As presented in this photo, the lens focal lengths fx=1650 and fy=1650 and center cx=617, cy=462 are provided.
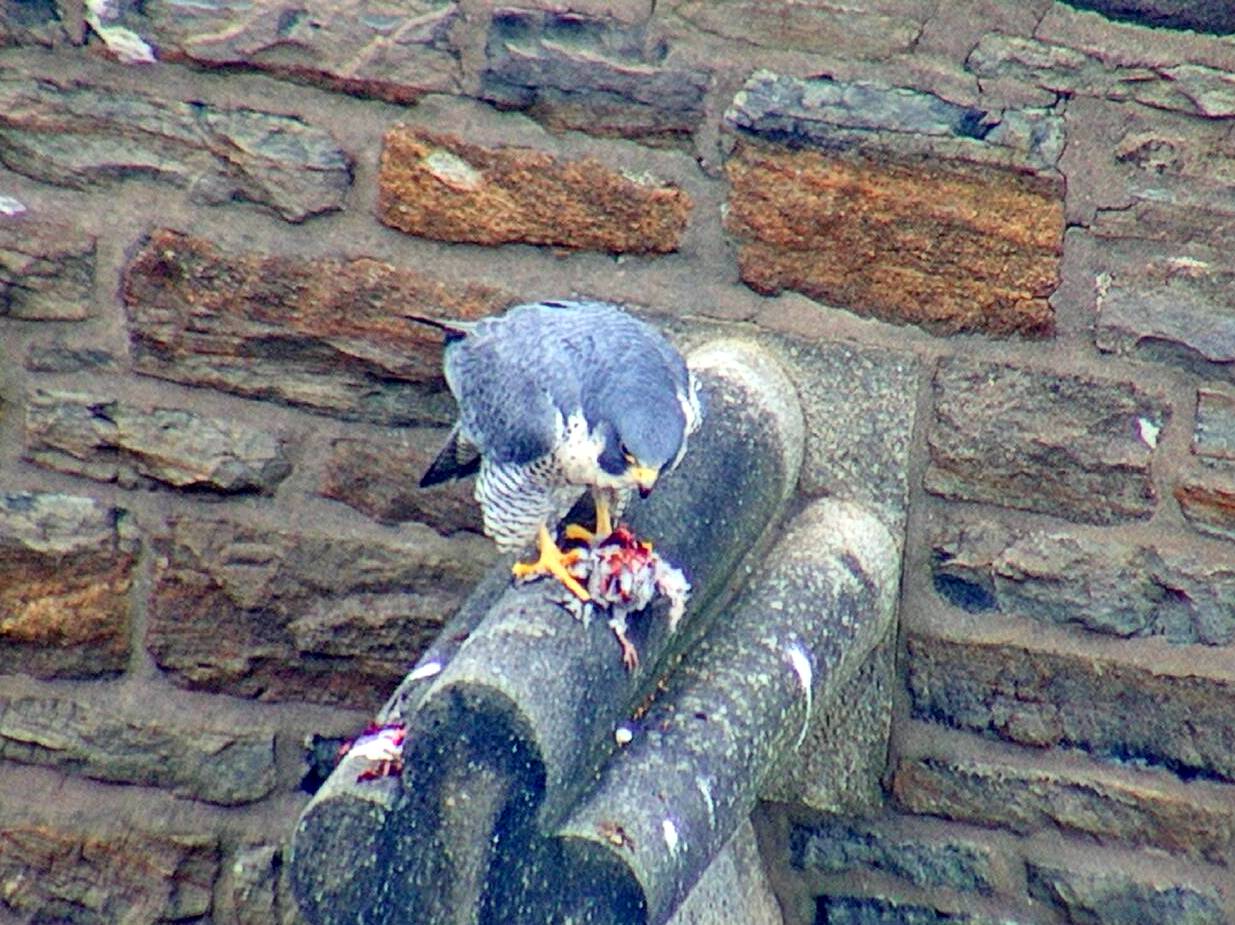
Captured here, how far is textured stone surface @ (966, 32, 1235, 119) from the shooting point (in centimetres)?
233

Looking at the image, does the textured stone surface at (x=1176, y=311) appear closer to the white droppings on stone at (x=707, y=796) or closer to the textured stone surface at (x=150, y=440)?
the white droppings on stone at (x=707, y=796)

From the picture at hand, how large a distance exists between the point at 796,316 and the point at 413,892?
1.16 meters

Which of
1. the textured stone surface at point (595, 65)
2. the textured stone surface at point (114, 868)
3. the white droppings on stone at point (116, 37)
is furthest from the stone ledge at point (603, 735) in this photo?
the white droppings on stone at point (116, 37)

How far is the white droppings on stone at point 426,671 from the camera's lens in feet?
6.34

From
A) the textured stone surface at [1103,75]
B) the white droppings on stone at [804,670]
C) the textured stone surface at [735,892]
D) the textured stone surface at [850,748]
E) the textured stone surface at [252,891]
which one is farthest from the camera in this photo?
the textured stone surface at [252,891]

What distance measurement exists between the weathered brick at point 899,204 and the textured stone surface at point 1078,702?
0.51 metres

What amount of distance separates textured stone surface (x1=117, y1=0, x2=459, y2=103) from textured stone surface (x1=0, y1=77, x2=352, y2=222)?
0.08 m

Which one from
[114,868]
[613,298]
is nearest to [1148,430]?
[613,298]

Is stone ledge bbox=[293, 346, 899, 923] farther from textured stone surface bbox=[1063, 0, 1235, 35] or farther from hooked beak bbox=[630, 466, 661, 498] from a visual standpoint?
textured stone surface bbox=[1063, 0, 1235, 35]

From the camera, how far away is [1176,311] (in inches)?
95.0

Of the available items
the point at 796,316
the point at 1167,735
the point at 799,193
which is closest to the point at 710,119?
the point at 799,193

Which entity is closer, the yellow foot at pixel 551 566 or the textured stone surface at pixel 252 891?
the yellow foot at pixel 551 566

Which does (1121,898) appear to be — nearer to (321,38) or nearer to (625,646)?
(625,646)

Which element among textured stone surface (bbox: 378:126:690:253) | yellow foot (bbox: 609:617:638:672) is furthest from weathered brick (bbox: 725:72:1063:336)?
yellow foot (bbox: 609:617:638:672)
